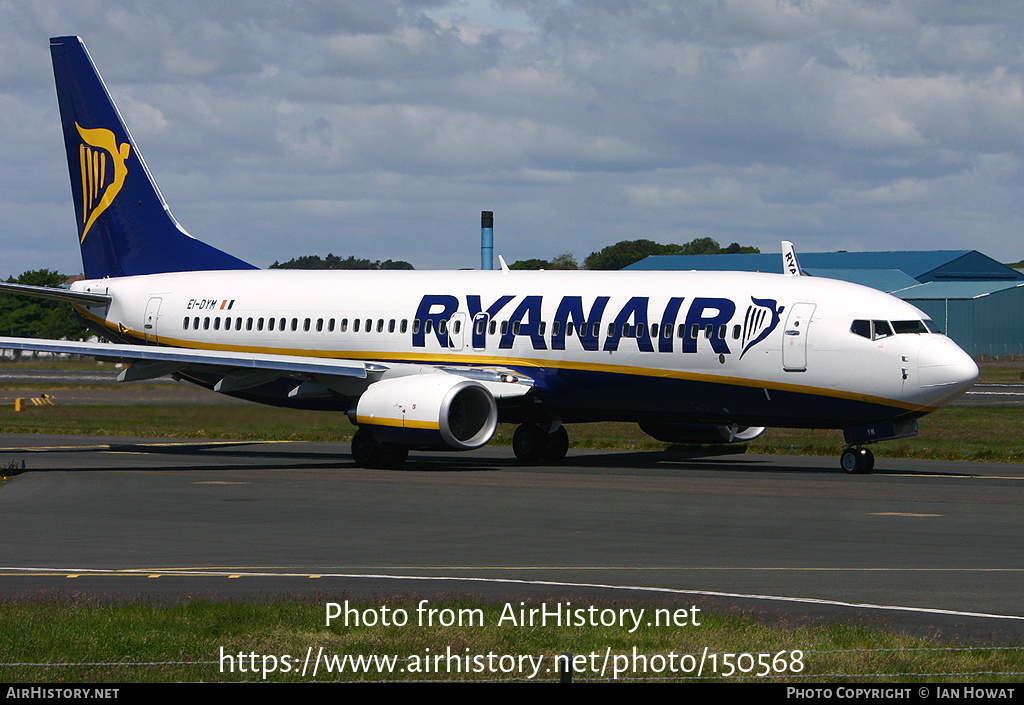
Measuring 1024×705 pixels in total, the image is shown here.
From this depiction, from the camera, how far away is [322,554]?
20.6m

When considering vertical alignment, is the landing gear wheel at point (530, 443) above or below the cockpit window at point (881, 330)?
below

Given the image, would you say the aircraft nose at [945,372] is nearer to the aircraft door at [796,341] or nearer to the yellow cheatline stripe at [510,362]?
the yellow cheatline stripe at [510,362]

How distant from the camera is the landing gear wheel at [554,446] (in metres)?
38.1

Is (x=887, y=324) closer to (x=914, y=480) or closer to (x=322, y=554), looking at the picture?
(x=914, y=480)

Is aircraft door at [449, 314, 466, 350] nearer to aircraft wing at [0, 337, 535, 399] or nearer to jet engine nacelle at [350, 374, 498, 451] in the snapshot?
aircraft wing at [0, 337, 535, 399]

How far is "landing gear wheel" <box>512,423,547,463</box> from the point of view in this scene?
3812 cm

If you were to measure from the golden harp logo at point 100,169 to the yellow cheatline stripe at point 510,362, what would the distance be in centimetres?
323

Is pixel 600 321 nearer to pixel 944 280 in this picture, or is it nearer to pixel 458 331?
pixel 458 331

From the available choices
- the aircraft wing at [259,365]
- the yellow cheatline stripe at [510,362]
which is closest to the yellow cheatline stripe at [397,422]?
the aircraft wing at [259,365]

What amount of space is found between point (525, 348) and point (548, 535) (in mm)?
13941

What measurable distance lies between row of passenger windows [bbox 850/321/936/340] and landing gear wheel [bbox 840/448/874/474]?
2.92 meters

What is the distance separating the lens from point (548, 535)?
2266 centimetres

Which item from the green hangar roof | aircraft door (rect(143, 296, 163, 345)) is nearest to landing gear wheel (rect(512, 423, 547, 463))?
A: aircraft door (rect(143, 296, 163, 345))

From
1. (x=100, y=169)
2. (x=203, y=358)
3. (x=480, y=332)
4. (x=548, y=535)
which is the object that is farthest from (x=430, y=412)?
(x=100, y=169)
